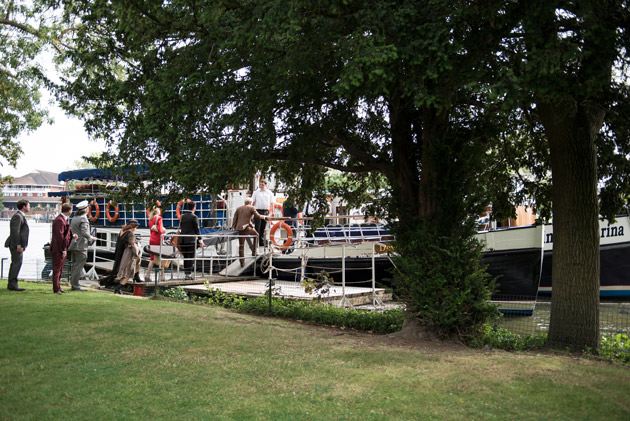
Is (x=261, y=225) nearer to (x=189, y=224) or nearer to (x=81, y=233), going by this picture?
(x=189, y=224)

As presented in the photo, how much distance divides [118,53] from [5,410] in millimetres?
6523

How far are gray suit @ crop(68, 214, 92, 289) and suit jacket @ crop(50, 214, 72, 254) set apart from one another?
37.2 inches

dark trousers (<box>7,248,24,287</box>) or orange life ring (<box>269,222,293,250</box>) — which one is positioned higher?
orange life ring (<box>269,222,293,250</box>)

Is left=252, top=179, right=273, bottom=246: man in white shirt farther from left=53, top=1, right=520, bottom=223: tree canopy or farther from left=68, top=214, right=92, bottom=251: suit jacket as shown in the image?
left=53, top=1, right=520, bottom=223: tree canopy

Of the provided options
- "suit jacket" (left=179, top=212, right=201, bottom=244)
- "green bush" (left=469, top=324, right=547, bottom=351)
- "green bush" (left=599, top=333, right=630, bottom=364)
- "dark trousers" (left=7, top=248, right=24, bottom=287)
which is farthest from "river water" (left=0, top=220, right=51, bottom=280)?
"green bush" (left=599, top=333, right=630, bottom=364)

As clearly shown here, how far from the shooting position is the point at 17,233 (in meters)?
12.9

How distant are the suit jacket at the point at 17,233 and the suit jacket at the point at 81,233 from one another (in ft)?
4.28

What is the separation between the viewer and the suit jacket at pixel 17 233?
42.3ft

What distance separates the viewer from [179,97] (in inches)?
337

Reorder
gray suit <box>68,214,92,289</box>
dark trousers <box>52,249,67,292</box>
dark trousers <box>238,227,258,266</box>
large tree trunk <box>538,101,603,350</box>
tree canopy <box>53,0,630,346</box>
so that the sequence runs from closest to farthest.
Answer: tree canopy <box>53,0,630,346</box>, large tree trunk <box>538,101,603,350</box>, dark trousers <box>52,249,67,292</box>, gray suit <box>68,214,92,289</box>, dark trousers <box>238,227,258,266</box>

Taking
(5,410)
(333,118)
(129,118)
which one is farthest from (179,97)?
(5,410)

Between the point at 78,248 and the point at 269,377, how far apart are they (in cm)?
916

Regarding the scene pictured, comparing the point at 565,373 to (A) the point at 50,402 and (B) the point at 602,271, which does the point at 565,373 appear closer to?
(A) the point at 50,402

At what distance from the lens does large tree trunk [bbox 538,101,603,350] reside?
8.95 metres
